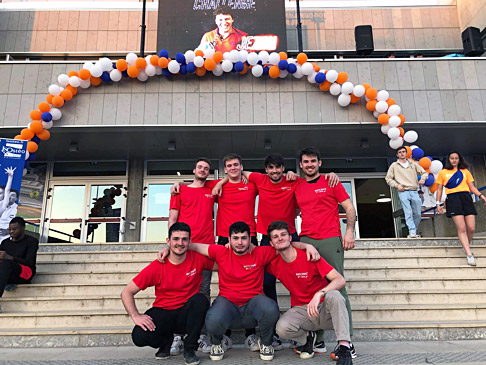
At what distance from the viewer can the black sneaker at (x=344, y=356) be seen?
257 cm

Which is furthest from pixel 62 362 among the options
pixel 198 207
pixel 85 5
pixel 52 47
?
pixel 85 5

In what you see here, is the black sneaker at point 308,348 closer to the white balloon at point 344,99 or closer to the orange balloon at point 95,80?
the white balloon at point 344,99

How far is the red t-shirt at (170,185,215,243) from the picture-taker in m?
3.68

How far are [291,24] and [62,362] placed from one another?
999 cm

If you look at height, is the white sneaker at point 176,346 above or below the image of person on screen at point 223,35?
below

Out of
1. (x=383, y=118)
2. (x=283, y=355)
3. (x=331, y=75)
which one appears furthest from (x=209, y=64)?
(x=283, y=355)

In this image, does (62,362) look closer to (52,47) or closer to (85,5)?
(52,47)

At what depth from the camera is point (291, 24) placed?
409 inches

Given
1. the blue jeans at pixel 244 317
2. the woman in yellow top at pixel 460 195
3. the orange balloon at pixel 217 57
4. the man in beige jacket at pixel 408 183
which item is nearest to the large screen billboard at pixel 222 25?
the orange balloon at pixel 217 57

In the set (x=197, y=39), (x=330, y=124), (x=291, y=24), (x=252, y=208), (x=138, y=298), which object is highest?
(x=291, y=24)

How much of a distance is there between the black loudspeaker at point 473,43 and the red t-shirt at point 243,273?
847 centimetres

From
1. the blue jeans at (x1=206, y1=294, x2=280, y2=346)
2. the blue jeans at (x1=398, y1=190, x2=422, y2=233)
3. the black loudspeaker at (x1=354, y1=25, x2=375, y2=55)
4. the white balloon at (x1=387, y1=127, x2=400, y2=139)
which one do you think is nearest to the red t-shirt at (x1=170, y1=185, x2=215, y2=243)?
the blue jeans at (x1=206, y1=294, x2=280, y2=346)

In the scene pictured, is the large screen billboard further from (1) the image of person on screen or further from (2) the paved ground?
(2) the paved ground

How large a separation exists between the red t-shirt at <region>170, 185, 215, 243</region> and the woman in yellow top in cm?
359
